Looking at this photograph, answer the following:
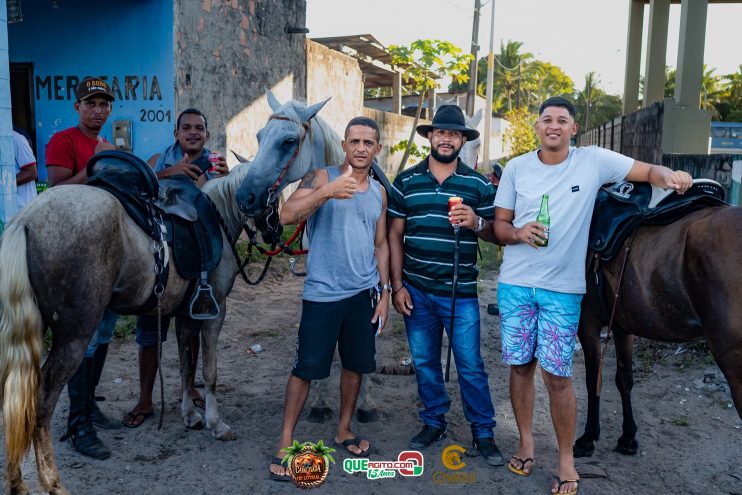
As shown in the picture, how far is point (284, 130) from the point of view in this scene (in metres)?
3.64

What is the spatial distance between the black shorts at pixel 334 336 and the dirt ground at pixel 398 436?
629 mm

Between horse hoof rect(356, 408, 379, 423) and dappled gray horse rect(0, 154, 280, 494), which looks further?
horse hoof rect(356, 408, 379, 423)

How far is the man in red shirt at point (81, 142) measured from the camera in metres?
3.69

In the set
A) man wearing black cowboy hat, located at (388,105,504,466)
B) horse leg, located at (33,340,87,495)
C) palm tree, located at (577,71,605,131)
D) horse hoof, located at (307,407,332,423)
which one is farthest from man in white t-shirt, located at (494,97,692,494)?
palm tree, located at (577,71,605,131)

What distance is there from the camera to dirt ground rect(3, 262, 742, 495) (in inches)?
131

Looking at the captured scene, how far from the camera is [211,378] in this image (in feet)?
12.6

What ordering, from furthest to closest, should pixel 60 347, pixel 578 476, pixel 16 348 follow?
pixel 578 476 < pixel 60 347 < pixel 16 348

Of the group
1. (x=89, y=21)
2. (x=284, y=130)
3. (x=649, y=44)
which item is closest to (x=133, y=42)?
(x=89, y=21)

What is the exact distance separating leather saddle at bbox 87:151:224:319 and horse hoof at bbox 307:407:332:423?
3.51 ft

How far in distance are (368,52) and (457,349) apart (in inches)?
571

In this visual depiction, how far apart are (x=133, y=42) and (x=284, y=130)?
176 inches

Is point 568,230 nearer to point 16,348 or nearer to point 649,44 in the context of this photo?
point 16,348

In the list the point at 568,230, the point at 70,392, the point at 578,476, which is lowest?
the point at 578,476
